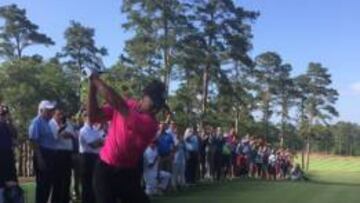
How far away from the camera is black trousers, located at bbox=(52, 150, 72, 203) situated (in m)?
12.9

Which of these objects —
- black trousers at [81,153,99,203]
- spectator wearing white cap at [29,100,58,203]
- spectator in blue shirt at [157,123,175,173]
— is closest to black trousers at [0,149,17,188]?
spectator wearing white cap at [29,100,58,203]

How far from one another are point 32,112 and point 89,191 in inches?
1517

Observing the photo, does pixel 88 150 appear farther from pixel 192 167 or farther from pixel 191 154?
pixel 192 167

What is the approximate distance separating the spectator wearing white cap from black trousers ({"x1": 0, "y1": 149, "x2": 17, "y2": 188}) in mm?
748

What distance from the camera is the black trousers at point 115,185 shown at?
7.45m

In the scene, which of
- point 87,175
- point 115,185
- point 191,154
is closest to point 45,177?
point 87,175

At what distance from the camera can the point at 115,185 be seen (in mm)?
7484

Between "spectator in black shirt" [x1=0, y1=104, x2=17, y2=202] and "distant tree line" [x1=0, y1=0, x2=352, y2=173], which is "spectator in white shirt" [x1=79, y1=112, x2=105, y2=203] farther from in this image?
"distant tree line" [x1=0, y1=0, x2=352, y2=173]

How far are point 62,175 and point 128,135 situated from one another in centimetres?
592

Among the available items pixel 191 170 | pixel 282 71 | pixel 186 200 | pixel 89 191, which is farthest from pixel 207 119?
pixel 89 191

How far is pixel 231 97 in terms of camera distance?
229ft

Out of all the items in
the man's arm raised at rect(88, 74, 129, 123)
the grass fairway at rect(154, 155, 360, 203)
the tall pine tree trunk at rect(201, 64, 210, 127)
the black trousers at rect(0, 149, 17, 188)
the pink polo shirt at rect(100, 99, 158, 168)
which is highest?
the tall pine tree trunk at rect(201, 64, 210, 127)

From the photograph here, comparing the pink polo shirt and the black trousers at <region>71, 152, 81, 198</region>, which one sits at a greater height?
the pink polo shirt

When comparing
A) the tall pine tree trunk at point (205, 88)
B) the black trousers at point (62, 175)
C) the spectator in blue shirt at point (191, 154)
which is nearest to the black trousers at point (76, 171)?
the black trousers at point (62, 175)
